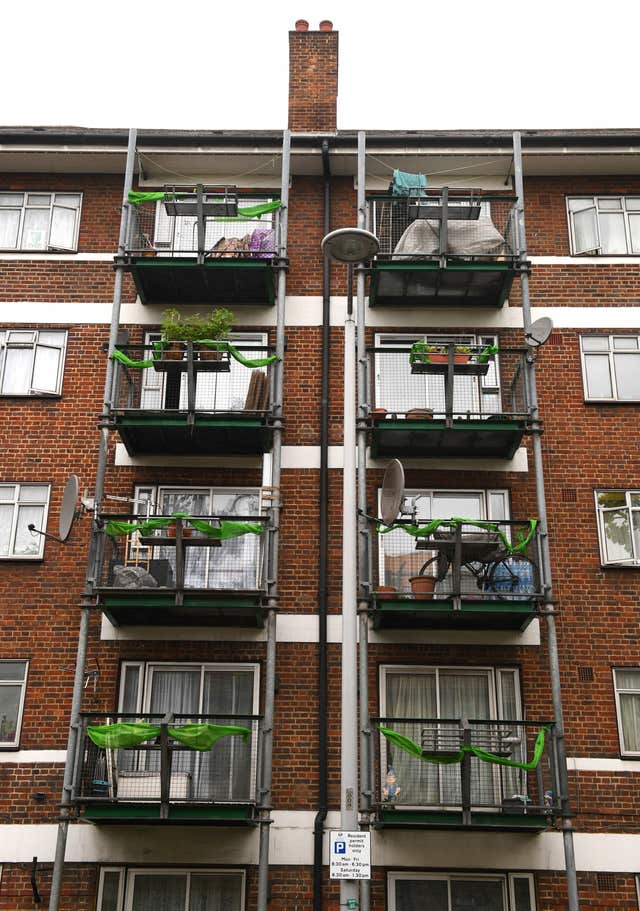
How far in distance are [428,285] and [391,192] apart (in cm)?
188

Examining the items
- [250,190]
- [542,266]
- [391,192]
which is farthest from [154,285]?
[542,266]

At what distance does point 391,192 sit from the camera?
63.1 ft

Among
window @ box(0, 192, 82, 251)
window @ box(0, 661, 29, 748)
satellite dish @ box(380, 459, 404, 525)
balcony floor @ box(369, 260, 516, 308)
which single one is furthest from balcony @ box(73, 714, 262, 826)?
window @ box(0, 192, 82, 251)

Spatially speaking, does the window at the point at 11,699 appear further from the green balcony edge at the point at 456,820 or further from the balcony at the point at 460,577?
the green balcony edge at the point at 456,820

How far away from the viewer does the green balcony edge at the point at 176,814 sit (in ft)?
48.6

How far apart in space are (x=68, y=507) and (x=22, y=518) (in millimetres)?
1799

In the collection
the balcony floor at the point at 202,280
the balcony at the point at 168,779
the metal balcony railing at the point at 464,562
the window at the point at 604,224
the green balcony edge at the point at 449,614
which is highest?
the window at the point at 604,224

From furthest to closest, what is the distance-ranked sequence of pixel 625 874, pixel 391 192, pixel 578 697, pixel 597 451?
pixel 391 192, pixel 597 451, pixel 578 697, pixel 625 874

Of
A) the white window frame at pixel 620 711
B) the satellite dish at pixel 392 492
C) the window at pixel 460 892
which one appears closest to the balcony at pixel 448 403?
the satellite dish at pixel 392 492

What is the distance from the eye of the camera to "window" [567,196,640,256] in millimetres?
19547

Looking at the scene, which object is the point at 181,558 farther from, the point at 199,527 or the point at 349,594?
the point at 349,594

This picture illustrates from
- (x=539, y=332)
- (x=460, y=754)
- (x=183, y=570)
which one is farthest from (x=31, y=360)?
(x=460, y=754)

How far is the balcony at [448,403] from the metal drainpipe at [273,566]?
152cm

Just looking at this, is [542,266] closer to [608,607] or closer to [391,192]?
[391,192]
